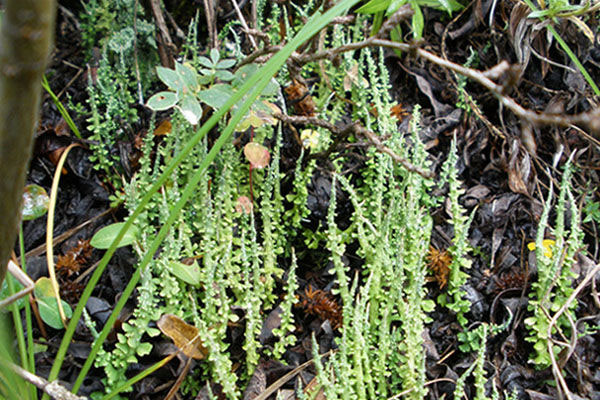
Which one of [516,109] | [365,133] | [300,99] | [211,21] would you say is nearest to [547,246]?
[365,133]

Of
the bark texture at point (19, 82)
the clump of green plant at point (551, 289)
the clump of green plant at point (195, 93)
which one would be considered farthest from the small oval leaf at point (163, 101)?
the clump of green plant at point (551, 289)

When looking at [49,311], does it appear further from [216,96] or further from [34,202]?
[216,96]

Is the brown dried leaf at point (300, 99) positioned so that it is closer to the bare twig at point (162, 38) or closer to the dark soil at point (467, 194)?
the dark soil at point (467, 194)

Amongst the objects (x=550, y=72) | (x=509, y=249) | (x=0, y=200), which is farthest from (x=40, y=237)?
(x=550, y=72)

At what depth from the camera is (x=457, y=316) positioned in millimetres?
1684

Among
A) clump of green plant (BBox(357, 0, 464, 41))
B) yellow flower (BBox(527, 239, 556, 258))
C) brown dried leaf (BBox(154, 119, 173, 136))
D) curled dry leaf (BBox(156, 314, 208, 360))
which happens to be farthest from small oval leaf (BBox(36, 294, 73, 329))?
yellow flower (BBox(527, 239, 556, 258))

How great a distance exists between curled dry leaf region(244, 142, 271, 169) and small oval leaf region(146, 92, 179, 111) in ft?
0.97

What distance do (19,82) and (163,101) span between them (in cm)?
102

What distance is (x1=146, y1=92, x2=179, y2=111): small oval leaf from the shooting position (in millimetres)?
1496

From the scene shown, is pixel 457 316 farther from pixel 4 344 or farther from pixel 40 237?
pixel 40 237

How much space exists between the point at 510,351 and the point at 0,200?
→ 1.53m

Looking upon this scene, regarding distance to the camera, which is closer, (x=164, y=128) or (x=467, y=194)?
(x=164, y=128)

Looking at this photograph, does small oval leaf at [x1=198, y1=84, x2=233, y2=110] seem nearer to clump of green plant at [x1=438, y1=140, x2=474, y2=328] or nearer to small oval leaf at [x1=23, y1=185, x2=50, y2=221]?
small oval leaf at [x1=23, y1=185, x2=50, y2=221]

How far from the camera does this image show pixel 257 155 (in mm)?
1722
